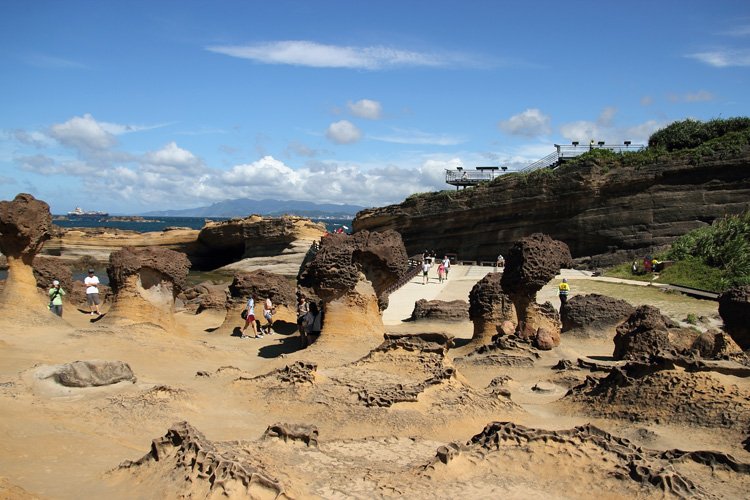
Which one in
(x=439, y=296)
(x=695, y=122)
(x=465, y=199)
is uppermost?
(x=695, y=122)

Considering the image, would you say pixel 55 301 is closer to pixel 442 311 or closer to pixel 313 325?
pixel 313 325

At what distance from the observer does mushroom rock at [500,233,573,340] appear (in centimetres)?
1321

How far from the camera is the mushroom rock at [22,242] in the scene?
489 inches

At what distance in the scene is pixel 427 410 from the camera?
7715 mm

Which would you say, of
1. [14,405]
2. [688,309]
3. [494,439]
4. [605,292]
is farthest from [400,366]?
[605,292]

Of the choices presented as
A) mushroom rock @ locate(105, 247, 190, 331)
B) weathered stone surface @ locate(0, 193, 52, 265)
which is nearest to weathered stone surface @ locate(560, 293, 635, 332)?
mushroom rock @ locate(105, 247, 190, 331)

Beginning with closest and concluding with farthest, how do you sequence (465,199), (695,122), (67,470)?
1. (67,470)
2. (695,122)
3. (465,199)

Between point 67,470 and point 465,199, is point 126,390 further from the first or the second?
point 465,199

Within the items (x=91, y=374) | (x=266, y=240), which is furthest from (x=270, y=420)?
(x=266, y=240)

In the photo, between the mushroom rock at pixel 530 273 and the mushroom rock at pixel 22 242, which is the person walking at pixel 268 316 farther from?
the mushroom rock at pixel 530 273

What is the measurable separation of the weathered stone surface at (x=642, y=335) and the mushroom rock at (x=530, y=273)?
158 centimetres

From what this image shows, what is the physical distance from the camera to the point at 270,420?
24.9 feet

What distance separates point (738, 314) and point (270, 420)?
887 cm

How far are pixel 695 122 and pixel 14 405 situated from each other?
113ft
